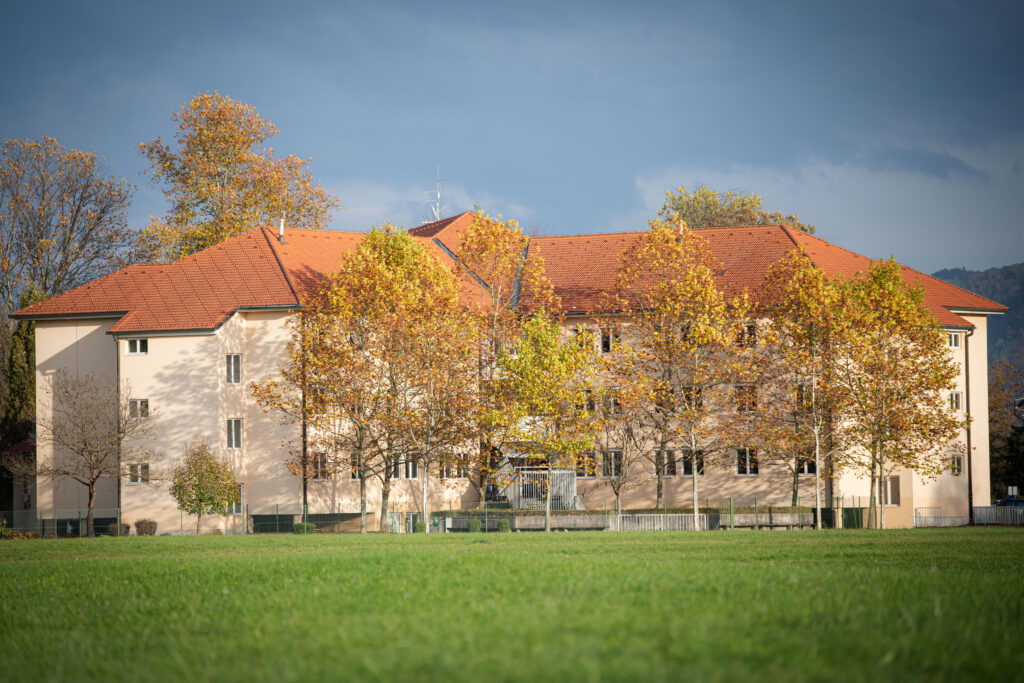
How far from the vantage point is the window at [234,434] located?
4450 cm

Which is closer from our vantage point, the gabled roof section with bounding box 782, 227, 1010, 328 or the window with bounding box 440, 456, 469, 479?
the window with bounding box 440, 456, 469, 479

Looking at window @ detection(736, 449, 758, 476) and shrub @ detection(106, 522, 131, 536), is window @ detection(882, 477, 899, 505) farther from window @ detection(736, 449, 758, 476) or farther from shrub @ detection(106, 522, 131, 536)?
shrub @ detection(106, 522, 131, 536)

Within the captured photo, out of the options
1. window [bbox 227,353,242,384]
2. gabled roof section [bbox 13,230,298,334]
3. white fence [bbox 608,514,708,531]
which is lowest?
white fence [bbox 608,514,708,531]

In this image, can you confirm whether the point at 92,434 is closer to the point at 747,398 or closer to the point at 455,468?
the point at 455,468

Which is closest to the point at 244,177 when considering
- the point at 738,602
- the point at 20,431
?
the point at 20,431

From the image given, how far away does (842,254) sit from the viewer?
52406 millimetres

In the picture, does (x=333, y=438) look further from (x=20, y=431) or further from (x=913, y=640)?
(x=913, y=640)

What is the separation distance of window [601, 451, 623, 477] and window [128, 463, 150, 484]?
66.9ft

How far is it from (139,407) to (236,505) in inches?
241

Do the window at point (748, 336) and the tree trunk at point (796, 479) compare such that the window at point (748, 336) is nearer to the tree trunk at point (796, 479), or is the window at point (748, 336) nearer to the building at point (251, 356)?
the building at point (251, 356)

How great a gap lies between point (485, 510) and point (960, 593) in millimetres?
31238

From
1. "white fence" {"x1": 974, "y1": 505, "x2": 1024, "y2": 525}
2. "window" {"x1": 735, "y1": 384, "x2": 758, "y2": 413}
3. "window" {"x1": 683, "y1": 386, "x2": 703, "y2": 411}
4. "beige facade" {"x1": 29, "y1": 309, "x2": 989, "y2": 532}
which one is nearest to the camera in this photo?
"window" {"x1": 683, "y1": 386, "x2": 703, "y2": 411}

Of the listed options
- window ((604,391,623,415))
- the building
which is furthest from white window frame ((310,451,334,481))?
window ((604,391,623,415))

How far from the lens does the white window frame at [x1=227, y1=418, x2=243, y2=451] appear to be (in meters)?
44.5
